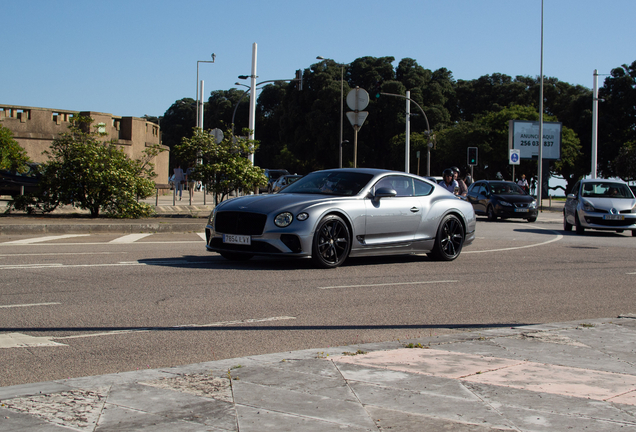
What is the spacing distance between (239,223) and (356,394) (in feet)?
21.4

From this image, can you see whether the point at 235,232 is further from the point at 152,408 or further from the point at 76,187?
the point at 76,187

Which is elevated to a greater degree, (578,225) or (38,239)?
(578,225)

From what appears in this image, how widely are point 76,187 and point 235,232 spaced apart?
10.1m

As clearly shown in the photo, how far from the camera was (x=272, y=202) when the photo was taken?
10438 mm

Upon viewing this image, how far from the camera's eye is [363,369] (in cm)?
458

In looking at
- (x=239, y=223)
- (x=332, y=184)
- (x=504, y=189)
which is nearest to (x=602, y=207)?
(x=504, y=189)

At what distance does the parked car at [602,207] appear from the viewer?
19.8 meters

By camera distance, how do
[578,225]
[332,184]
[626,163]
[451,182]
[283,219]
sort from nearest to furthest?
[283,219] < [332,184] < [451,182] < [578,225] < [626,163]

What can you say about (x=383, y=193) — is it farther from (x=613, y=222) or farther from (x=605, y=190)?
(x=605, y=190)

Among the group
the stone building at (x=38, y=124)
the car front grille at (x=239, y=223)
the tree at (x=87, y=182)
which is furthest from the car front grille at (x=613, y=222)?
the stone building at (x=38, y=124)

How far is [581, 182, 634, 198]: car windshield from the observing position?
20.6 m

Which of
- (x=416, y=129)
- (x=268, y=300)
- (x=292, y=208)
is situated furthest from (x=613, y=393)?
(x=416, y=129)

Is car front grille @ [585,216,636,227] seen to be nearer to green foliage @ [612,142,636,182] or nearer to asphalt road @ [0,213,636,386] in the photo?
asphalt road @ [0,213,636,386]

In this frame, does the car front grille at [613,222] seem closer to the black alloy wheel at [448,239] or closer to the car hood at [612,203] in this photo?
the car hood at [612,203]
